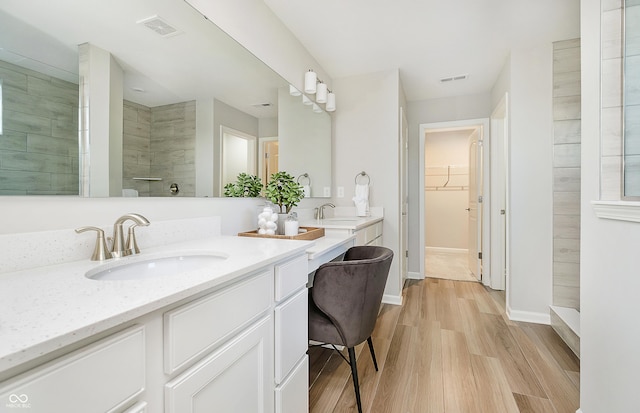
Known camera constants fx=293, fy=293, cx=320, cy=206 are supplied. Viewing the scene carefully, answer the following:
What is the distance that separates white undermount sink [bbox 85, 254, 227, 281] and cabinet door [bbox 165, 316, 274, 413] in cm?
32

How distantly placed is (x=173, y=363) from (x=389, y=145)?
2726 mm

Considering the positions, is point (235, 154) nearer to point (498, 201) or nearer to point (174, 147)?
point (174, 147)

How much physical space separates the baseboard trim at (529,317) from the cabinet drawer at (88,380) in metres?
2.98

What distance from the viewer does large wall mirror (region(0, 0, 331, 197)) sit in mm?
835

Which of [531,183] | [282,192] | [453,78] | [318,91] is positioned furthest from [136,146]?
[453,78]

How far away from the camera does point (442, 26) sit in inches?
90.2

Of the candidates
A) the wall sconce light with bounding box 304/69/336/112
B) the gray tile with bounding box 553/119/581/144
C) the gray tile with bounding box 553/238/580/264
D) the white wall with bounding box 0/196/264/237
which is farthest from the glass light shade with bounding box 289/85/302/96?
the gray tile with bounding box 553/238/580/264

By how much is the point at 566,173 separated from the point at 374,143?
166cm

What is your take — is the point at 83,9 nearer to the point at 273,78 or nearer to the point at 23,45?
the point at 23,45

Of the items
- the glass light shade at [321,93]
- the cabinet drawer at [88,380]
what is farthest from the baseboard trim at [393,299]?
the cabinet drawer at [88,380]

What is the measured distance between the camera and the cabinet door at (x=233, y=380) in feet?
2.24

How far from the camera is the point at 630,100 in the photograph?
3.66 feet

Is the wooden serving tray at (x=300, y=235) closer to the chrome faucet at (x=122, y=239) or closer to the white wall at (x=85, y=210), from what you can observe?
the white wall at (x=85, y=210)

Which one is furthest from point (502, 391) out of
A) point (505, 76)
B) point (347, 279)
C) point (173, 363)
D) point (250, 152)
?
point (505, 76)
